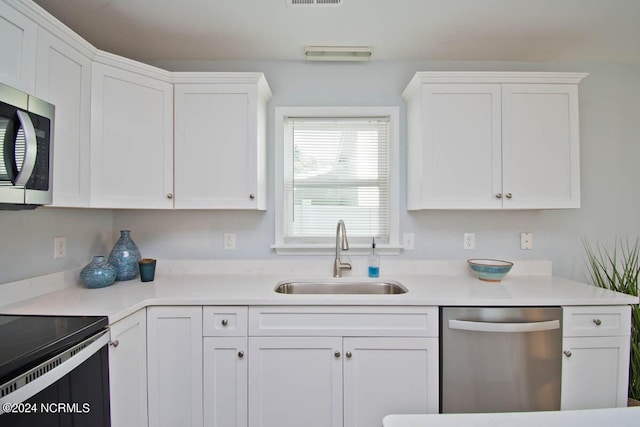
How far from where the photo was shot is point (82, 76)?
1511 mm

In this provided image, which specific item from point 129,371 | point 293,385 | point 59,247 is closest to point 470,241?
point 293,385

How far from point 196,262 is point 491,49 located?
2.52 metres

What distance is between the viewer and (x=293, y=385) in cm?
150

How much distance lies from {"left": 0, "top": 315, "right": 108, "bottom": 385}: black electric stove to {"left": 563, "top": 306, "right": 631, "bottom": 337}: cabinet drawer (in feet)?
7.21

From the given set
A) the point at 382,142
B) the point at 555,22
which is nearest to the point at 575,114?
the point at 555,22

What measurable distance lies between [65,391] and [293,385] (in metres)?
0.93

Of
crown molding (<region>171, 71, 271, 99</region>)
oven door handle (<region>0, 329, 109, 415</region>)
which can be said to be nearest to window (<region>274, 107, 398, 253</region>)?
crown molding (<region>171, 71, 271, 99</region>)

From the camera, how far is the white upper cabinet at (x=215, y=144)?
181 cm

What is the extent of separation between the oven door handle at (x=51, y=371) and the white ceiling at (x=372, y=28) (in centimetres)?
169

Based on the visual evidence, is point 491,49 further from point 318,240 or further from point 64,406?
point 64,406

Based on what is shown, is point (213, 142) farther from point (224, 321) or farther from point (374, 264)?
point (374, 264)

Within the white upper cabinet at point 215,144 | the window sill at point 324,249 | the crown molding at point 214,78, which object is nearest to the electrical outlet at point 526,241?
the window sill at point 324,249

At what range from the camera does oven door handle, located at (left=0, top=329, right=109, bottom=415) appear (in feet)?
2.75

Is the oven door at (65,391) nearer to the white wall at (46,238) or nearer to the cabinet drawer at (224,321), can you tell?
the cabinet drawer at (224,321)
